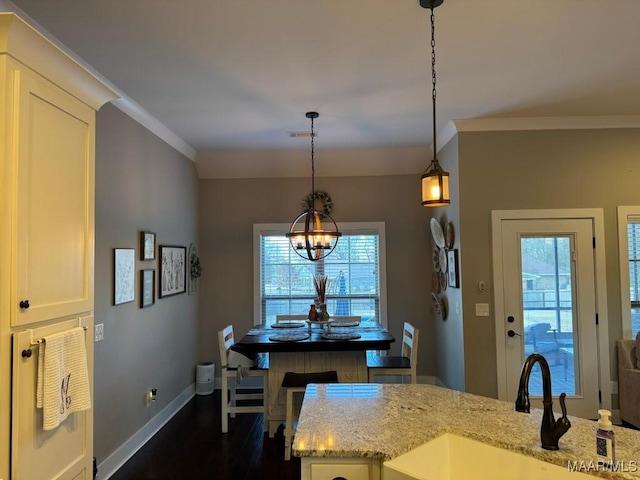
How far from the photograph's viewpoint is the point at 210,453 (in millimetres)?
3547

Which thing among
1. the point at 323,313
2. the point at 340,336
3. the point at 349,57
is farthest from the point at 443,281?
the point at 349,57

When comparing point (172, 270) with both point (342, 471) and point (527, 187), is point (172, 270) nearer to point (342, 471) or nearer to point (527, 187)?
point (342, 471)

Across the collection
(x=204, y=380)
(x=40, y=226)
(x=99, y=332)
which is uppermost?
(x=40, y=226)

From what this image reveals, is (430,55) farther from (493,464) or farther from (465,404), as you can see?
(493,464)

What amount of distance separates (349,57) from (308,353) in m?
2.49

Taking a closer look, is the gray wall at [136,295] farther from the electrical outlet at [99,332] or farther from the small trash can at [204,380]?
the small trash can at [204,380]

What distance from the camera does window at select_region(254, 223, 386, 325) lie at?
5.50 m

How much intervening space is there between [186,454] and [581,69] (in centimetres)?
424

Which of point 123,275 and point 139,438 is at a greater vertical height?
point 123,275

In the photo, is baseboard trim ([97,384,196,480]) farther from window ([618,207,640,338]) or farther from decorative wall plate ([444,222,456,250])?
window ([618,207,640,338])

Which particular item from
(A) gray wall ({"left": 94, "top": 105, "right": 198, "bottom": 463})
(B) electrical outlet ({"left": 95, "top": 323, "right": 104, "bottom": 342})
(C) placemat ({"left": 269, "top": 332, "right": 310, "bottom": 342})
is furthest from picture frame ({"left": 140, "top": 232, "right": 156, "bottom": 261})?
(C) placemat ({"left": 269, "top": 332, "right": 310, "bottom": 342})

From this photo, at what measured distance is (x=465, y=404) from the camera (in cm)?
190

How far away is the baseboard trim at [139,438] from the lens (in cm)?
314

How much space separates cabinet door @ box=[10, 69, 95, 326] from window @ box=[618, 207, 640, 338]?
4.42 metres
